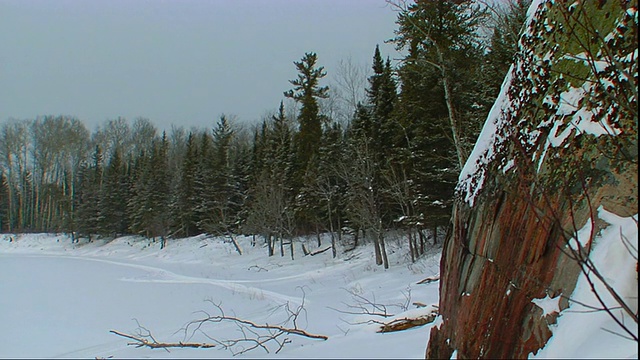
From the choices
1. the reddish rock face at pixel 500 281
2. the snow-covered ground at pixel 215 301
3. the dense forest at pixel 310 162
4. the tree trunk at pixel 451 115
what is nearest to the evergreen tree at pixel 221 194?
the dense forest at pixel 310 162

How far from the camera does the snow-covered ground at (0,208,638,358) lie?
2145 millimetres

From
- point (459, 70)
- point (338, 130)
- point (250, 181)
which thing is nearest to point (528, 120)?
point (459, 70)

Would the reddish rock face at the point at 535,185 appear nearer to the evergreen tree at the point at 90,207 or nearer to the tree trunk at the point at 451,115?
the tree trunk at the point at 451,115

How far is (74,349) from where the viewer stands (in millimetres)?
7965

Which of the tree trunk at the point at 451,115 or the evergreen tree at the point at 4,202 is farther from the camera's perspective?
the evergreen tree at the point at 4,202

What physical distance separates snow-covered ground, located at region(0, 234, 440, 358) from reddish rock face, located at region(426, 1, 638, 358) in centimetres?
120

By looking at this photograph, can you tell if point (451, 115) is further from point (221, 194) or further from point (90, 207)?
point (90, 207)

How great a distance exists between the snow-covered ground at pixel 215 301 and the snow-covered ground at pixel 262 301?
36 millimetres

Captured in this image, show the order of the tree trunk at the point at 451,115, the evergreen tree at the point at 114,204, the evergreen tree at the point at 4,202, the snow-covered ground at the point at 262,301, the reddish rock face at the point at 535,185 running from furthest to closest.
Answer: the evergreen tree at the point at 4,202
the evergreen tree at the point at 114,204
the tree trunk at the point at 451,115
the reddish rock face at the point at 535,185
the snow-covered ground at the point at 262,301

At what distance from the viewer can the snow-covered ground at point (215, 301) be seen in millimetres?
6008

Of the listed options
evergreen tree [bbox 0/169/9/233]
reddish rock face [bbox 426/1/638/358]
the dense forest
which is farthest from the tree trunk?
evergreen tree [bbox 0/169/9/233]

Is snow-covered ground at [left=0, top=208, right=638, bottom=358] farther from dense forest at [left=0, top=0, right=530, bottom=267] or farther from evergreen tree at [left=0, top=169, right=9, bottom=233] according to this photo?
evergreen tree at [left=0, top=169, right=9, bottom=233]

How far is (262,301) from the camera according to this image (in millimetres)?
12359

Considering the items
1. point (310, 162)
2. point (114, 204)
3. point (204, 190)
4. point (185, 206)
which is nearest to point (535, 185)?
point (310, 162)
